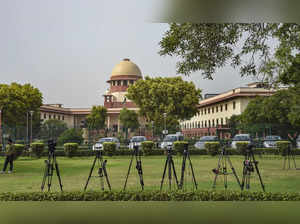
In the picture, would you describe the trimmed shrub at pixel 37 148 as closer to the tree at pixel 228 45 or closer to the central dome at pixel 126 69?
the tree at pixel 228 45

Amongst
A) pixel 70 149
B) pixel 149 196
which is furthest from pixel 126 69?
pixel 149 196

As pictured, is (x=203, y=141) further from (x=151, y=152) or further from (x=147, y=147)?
(x=147, y=147)

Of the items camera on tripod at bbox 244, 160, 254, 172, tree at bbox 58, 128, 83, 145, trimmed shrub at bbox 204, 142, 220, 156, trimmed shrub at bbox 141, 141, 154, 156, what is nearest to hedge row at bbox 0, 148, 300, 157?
trimmed shrub at bbox 141, 141, 154, 156

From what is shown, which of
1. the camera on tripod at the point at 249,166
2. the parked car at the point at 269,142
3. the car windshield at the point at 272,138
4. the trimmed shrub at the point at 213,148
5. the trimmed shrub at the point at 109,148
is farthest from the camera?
the car windshield at the point at 272,138

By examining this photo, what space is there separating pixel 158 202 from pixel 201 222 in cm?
140

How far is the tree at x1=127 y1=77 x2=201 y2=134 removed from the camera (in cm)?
3081

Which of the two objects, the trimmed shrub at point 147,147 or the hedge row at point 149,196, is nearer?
the hedge row at point 149,196

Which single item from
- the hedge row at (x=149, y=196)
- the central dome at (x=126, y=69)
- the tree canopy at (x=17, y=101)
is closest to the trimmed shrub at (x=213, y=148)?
the hedge row at (x=149, y=196)

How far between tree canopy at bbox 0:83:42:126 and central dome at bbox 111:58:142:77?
2578 centimetres

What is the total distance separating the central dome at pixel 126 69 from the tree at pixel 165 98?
1025 inches

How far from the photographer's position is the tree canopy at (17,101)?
101ft

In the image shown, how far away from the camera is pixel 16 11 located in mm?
4547

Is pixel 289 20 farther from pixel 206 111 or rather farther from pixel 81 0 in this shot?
pixel 206 111

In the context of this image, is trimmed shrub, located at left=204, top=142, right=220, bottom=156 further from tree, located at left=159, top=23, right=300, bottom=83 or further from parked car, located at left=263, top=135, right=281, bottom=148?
tree, located at left=159, top=23, right=300, bottom=83
